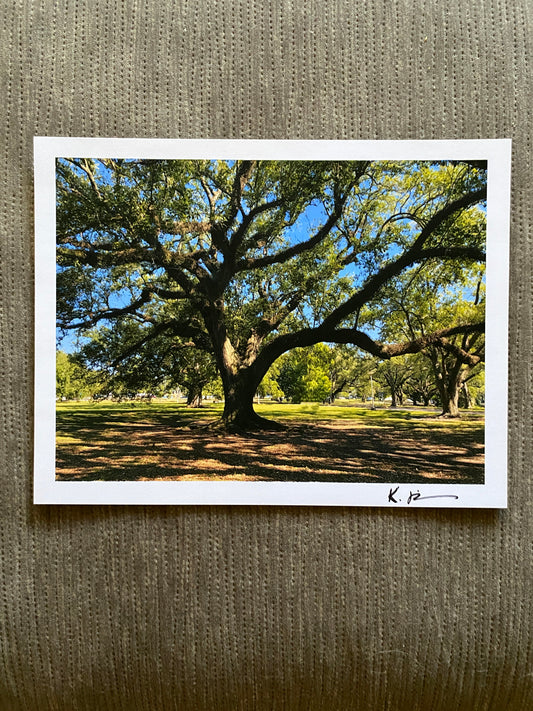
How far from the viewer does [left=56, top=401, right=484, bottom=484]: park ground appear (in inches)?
14.4

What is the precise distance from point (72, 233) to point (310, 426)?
0.34m

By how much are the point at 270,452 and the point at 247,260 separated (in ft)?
0.69

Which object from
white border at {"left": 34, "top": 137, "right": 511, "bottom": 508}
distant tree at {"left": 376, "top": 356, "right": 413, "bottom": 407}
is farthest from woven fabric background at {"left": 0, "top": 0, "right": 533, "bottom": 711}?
distant tree at {"left": 376, "top": 356, "right": 413, "bottom": 407}

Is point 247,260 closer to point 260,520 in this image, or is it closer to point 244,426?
point 244,426

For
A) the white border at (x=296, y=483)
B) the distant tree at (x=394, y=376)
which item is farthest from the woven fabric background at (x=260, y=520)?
the distant tree at (x=394, y=376)

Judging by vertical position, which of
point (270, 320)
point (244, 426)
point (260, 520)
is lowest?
point (260, 520)

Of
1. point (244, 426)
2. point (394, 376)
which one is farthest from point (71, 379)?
point (394, 376)

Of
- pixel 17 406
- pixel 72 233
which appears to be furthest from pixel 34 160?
pixel 17 406

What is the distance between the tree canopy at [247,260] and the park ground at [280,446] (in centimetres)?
4

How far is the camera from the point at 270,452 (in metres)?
0.37

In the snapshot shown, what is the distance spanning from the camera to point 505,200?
36cm

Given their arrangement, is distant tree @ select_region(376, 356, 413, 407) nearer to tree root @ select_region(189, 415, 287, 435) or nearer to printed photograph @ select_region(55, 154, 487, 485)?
printed photograph @ select_region(55, 154, 487, 485)

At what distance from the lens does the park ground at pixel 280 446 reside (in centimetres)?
36

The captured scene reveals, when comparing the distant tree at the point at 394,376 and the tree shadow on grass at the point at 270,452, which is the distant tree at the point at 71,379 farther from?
the distant tree at the point at 394,376
